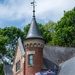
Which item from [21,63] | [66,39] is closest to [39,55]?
[21,63]

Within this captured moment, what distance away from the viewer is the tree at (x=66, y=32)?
5672 centimetres

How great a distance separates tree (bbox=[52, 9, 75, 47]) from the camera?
186 feet

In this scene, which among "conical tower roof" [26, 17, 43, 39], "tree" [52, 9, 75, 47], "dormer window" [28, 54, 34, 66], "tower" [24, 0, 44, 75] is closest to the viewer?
"tower" [24, 0, 44, 75]

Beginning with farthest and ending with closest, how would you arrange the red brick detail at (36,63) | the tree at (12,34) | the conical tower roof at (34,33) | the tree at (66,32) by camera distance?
1. the tree at (12,34)
2. the tree at (66,32)
3. the conical tower roof at (34,33)
4. the red brick detail at (36,63)

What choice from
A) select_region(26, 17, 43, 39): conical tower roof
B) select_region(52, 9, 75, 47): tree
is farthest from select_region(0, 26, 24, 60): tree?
select_region(26, 17, 43, 39): conical tower roof

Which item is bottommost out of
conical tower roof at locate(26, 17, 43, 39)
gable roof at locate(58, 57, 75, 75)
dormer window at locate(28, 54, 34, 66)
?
gable roof at locate(58, 57, 75, 75)

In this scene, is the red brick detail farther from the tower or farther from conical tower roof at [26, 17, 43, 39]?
conical tower roof at [26, 17, 43, 39]

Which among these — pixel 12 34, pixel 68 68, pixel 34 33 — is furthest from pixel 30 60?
pixel 12 34

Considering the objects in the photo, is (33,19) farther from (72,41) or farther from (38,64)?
(72,41)

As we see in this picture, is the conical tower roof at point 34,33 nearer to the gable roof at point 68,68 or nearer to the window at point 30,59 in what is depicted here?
the window at point 30,59

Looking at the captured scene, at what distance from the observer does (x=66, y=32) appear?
56719 mm

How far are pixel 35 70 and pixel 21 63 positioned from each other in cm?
337

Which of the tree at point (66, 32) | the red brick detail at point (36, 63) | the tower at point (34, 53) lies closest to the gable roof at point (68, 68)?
the red brick detail at point (36, 63)

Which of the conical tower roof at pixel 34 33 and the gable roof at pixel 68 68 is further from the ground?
the conical tower roof at pixel 34 33
